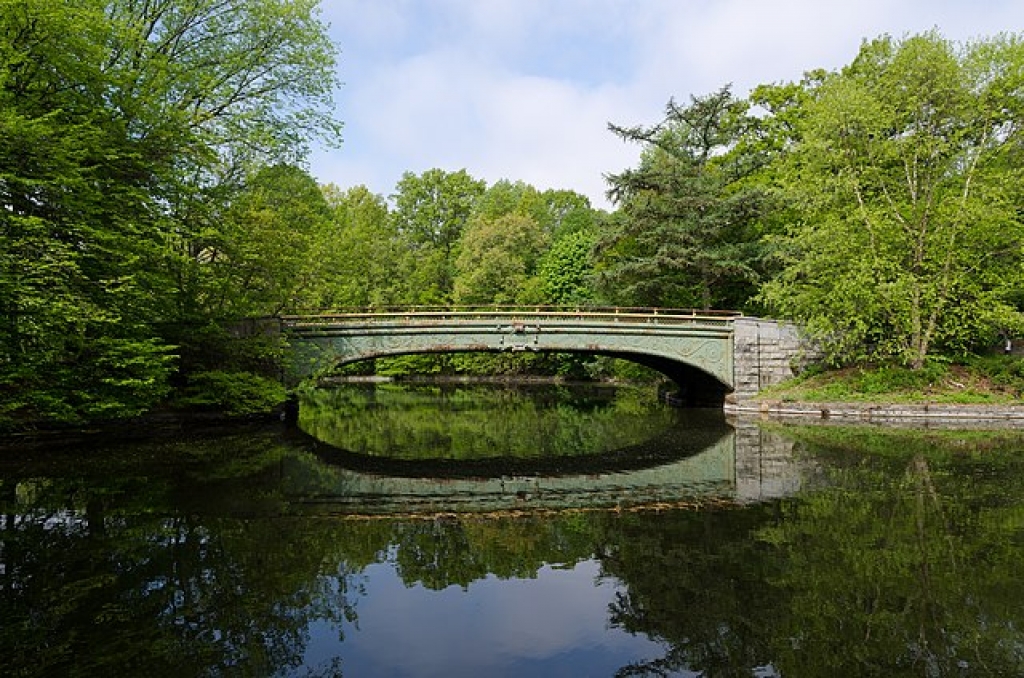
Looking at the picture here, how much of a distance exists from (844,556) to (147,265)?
54.8 feet

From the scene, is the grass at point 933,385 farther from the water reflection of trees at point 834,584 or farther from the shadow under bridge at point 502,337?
the water reflection of trees at point 834,584

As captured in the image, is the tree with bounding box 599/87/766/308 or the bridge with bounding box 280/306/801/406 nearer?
the bridge with bounding box 280/306/801/406

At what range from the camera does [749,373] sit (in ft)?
79.8

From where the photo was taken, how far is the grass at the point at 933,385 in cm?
2047

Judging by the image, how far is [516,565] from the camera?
23.7 feet

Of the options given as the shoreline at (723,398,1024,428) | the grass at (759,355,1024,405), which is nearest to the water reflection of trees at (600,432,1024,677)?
the shoreline at (723,398,1024,428)

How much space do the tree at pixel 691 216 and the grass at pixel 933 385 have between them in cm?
583

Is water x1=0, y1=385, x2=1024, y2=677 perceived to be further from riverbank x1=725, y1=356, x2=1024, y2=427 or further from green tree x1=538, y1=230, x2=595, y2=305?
green tree x1=538, y1=230, x2=595, y2=305

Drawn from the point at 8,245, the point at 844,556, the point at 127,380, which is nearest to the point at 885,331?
the point at 844,556

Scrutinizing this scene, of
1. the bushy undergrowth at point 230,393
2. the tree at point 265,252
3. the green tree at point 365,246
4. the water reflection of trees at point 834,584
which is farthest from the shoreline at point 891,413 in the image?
the green tree at point 365,246

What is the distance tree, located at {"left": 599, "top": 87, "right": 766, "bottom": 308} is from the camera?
27.5 metres

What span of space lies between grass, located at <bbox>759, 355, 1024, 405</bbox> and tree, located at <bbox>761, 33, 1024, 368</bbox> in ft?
2.13

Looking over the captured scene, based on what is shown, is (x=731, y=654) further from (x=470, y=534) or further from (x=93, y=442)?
(x=93, y=442)

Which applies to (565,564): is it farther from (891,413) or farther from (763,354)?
(763,354)
